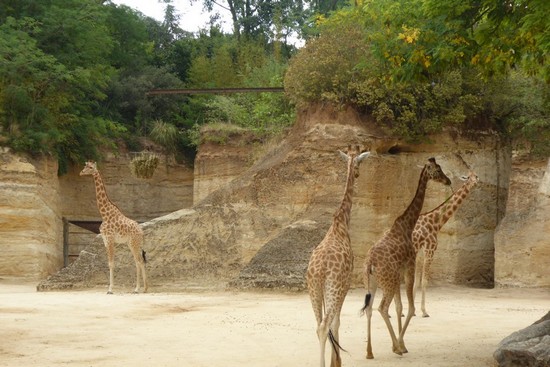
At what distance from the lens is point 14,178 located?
27.8 m

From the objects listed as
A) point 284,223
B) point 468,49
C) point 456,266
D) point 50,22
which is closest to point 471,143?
point 456,266

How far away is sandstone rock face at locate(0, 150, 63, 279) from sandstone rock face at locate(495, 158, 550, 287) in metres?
14.6

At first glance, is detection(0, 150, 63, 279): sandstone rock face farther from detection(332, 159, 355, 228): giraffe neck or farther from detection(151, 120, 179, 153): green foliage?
detection(332, 159, 355, 228): giraffe neck

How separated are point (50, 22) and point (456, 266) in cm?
1685

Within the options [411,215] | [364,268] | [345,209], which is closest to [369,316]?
[364,268]

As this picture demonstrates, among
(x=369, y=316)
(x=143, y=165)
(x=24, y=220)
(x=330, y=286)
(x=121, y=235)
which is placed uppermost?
(x=143, y=165)

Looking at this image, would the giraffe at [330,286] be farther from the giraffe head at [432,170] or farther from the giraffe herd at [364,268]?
the giraffe head at [432,170]

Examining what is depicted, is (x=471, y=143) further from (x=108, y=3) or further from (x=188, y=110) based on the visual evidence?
(x=108, y=3)

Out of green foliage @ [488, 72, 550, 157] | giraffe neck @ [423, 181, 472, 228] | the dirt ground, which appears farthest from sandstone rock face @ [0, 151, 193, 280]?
green foliage @ [488, 72, 550, 157]

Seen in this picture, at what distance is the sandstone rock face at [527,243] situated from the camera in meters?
21.9

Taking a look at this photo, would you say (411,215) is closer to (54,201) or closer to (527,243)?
(527,243)

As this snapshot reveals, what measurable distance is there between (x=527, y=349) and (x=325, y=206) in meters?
13.8

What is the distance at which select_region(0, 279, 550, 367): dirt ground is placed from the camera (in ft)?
35.7

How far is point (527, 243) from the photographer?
72.3 ft
